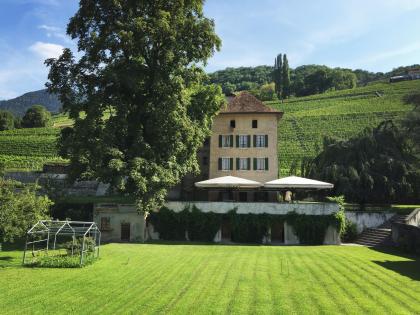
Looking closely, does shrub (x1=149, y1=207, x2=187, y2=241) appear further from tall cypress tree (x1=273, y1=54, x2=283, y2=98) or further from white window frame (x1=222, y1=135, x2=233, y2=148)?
tall cypress tree (x1=273, y1=54, x2=283, y2=98)

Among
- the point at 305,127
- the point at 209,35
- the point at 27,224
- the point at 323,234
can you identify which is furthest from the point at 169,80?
the point at 305,127

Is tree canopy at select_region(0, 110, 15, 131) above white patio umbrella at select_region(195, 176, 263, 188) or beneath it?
above

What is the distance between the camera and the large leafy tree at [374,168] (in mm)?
39719

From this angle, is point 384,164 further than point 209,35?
Yes

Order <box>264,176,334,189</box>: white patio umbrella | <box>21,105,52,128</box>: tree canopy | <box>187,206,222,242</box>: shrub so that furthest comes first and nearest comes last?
<box>21,105,52,128</box>: tree canopy
<box>187,206,222,242</box>: shrub
<box>264,176,334,189</box>: white patio umbrella

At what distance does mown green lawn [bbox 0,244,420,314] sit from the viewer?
1419 cm

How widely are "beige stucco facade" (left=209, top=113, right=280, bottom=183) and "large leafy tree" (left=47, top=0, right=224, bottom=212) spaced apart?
9882mm

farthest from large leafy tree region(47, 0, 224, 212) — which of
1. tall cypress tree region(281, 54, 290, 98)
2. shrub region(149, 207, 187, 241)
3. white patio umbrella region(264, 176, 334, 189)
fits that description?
tall cypress tree region(281, 54, 290, 98)

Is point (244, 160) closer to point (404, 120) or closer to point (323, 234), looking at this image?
point (323, 234)

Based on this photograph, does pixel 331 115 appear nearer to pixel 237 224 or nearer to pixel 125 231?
pixel 237 224

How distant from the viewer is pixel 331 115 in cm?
8956

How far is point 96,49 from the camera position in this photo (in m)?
31.7

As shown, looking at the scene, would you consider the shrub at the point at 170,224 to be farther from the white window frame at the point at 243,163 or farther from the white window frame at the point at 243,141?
the white window frame at the point at 243,141

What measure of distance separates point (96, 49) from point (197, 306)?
2335 centimetres
